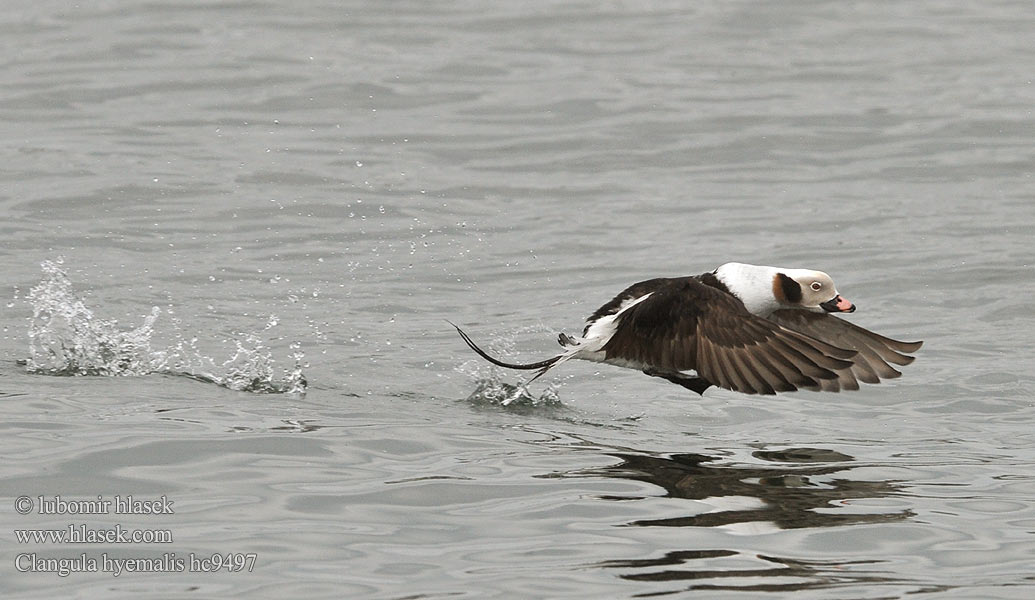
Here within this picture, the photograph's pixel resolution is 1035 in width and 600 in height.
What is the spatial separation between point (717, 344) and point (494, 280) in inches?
167

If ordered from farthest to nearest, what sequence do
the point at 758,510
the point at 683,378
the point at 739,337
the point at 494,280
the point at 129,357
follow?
the point at 494,280 → the point at 129,357 → the point at 683,378 → the point at 739,337 → the point at 758,510

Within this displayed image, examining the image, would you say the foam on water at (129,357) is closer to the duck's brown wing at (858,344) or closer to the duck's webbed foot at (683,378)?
the duck's webbed foot at (683,378)

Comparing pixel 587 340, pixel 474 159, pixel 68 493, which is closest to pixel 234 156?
pixel 474 159

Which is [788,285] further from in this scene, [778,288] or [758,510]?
[758,510]

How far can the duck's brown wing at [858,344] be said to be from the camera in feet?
22.6

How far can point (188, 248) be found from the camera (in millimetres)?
10852

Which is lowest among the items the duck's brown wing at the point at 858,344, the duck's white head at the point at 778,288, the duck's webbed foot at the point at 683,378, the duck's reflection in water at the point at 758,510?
the duck's reflection in water at the point at 758,510

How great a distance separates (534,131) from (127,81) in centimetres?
425

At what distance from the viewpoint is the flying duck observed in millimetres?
6156

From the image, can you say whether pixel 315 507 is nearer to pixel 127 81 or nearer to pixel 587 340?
pixel 587 340

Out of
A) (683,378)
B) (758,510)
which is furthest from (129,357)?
(758,510)

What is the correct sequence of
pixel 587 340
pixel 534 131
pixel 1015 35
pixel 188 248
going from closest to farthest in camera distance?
1. pixel 587 340
2. pixel 188 248
3. pixel 534 131
4. pixel 1015 35

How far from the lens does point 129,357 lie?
7.34 meters

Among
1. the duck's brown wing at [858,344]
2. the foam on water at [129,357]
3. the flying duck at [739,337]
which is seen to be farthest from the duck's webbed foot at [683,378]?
the foam on water at [129,357]
